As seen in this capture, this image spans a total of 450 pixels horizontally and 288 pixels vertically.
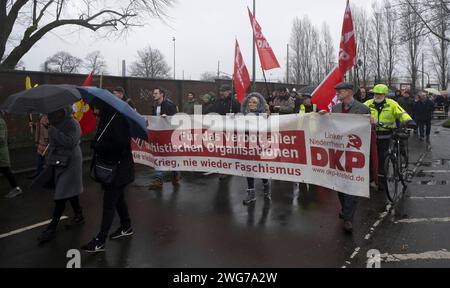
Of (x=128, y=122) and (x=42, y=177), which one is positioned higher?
(x=128, y=122)

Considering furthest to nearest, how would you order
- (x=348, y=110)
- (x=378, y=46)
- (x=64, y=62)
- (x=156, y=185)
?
(x=64, y=62) < (x=378, y=46) < (x=156, y=185) < (x=348, y=110)

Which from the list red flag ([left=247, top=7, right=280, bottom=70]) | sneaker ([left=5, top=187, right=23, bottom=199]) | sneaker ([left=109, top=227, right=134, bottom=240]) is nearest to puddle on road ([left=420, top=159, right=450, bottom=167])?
red flag ([left=247, top=7, right=280, bottom=70])

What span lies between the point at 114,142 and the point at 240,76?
18.9 ft

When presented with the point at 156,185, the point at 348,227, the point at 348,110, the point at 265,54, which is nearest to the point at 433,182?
the point at 348,110

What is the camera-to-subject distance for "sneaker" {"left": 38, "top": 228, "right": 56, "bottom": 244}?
509 cm

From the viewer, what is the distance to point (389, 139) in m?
7.32

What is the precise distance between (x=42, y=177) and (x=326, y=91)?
4.54m

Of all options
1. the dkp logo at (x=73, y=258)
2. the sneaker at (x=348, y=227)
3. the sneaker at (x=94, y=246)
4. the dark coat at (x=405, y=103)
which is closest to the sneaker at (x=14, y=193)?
the dkp logo at (x=73, y=258)

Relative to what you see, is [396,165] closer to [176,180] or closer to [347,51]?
[347,51]

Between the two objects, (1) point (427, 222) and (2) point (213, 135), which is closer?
(1) point (427, 222)

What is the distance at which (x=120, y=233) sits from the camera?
5.27m

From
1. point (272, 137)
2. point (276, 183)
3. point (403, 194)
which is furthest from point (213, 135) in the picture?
point (403, 194)
